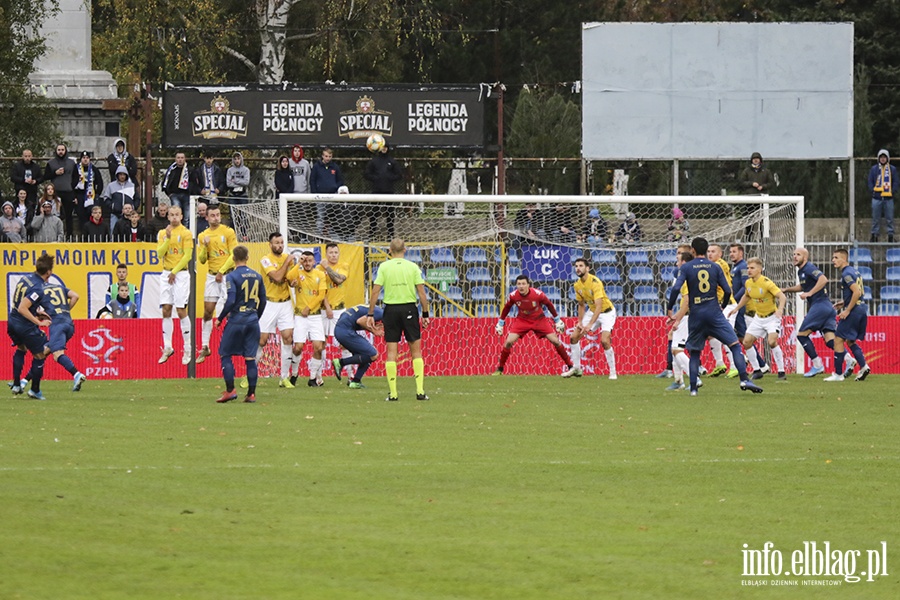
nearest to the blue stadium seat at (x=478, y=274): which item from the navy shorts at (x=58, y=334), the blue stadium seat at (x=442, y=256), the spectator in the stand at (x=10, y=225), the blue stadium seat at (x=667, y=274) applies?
the blue stadium seat at (x=442, y=256)

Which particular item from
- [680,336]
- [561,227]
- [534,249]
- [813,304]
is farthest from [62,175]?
[813,304]

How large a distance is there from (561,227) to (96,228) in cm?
850

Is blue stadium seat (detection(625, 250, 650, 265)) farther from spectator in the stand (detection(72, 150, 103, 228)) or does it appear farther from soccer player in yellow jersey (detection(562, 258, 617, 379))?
spectator in the stand (detection(72, 150, 103, 228))

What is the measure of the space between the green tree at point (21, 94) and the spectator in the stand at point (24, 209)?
10.9 ft

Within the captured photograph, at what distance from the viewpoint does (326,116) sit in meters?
29.6

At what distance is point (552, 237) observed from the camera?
28719mm

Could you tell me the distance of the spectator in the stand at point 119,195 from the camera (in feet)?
92.6

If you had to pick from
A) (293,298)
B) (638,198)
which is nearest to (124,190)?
(293,298)

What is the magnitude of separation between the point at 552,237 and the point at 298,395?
9605 millimetres

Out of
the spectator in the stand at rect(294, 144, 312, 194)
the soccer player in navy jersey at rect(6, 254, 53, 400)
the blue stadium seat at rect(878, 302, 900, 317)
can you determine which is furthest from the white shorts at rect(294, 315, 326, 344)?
the blue stadium seat at rect(878, 302, 900, 317)

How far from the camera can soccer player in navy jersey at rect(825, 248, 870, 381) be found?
2411 centimetres

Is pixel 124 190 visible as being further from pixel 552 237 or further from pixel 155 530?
pixel 155 530

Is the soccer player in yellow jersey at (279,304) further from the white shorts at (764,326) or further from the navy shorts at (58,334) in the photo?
the white shorts at (764,326)

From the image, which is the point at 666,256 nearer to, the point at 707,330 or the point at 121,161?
the point at 707,330
